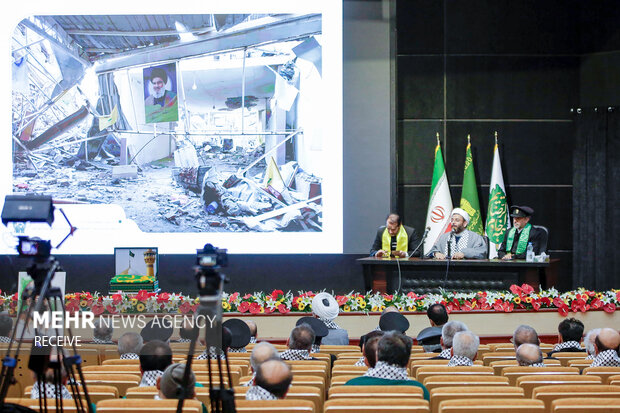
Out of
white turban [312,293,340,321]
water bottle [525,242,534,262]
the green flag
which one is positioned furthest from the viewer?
the green flag

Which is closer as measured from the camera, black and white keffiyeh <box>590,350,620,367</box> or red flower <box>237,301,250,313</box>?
black and white keffiyeh <box>590,350,620,367</box>

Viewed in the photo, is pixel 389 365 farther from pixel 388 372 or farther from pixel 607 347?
pixel 607 347

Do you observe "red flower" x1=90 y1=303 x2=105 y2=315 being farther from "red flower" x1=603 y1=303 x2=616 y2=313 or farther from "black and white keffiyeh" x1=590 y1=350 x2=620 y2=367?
"red flower" x1=603 y1=303 x2=616 y2=313

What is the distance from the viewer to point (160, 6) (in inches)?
420

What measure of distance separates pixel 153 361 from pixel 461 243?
593 centimetres

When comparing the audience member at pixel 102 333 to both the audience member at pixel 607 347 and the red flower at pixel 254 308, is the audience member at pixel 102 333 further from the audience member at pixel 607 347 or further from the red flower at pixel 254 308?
the audience member at pixel 607 347

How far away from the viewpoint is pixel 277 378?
3.54 m

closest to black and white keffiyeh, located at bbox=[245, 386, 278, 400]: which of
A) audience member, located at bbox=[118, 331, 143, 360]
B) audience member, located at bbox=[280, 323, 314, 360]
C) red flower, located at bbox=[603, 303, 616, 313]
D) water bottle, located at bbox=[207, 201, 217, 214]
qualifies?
audience member, located at bbox=[280, 323, 314, 360]

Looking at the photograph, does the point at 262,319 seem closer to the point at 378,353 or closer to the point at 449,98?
the point at 378,353

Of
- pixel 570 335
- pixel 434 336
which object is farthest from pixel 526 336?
pixel 434 336

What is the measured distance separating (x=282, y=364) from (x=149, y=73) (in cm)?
775

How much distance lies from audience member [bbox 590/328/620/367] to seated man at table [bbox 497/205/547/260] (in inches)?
160

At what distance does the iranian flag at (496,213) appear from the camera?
1095cm

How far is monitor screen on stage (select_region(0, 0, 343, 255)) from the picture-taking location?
10.6 metres
